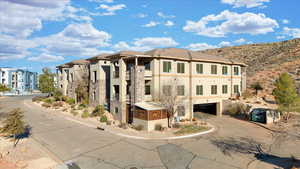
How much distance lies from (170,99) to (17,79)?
10514cm

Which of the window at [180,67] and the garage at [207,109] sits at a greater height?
the window at [180,67]

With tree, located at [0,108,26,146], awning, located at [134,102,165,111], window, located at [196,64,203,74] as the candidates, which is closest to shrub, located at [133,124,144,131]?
awning, located at [134,102,165,111]

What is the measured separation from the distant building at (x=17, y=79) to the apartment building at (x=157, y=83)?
259 ft

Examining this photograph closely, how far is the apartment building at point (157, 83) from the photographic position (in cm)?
2277

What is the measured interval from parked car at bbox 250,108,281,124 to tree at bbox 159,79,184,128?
10.5 metres

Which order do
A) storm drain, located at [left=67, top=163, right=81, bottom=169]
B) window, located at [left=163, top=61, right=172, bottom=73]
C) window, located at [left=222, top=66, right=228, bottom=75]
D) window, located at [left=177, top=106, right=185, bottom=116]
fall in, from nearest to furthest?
1. storm drain, located at [left=67, top=163, right=81, bottom=169]
2. window, located at [left=163, top=61, right=172, bottom=73]
3. window, located at [left=177, top=106, right=185, bottom=116]
4. window, located at [left=222, top=66, right=228, bottom=75]

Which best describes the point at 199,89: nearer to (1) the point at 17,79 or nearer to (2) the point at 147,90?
(2) the point at 147,90

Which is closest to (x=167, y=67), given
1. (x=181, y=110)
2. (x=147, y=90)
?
(x=147, y=90)

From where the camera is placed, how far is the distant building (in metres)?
87.4

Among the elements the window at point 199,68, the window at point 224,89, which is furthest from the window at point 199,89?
the window at point 224,89

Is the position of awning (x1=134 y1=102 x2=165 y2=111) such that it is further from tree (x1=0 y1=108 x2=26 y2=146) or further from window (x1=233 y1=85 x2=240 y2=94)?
window (x1=233 y1=85 x2=240 y2=94)

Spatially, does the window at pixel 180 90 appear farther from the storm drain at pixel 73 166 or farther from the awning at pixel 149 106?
the storm drain at pixel 73 166

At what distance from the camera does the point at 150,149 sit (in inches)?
590

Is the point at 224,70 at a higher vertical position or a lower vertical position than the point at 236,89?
higher
